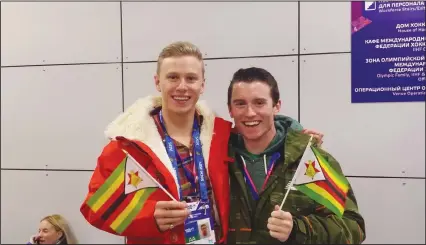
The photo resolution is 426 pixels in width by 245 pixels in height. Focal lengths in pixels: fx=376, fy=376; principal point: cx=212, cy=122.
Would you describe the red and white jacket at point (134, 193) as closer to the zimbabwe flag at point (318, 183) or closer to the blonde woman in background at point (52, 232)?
the zimbabwe flag at point (318, 183)

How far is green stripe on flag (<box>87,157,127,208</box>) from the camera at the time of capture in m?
1.62

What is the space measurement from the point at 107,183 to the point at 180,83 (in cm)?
54

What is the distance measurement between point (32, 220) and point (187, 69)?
2.38 meters

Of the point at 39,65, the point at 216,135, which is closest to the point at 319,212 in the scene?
the point at 216,135

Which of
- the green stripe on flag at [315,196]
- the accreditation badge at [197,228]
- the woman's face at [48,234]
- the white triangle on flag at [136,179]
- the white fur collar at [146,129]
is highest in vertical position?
the white fur collar at [146,129]

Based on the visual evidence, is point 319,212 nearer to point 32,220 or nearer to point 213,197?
point 213,197

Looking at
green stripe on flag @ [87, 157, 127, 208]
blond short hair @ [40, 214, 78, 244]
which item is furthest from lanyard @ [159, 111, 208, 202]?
blond short hair @ [40, 214, 78, 244]

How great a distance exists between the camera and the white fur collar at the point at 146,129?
66.6 inches

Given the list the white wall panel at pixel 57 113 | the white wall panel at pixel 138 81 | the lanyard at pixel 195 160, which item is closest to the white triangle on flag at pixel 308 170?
the lanyard at pixel 195 160

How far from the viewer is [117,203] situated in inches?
64.0

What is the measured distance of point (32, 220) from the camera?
10.7 ft

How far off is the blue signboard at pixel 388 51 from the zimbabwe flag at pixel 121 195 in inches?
66.5

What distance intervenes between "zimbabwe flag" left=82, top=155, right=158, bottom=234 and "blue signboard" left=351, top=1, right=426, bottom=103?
1.69 m

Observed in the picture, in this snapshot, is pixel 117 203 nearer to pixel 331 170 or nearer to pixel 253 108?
pixel 253 108
